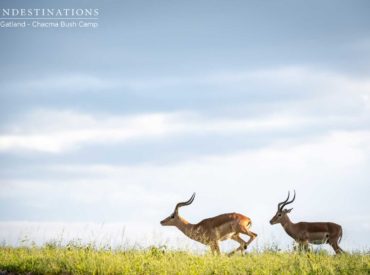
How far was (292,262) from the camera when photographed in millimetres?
12891

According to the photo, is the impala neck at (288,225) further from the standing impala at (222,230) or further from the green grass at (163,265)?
the green grass at (163,265)

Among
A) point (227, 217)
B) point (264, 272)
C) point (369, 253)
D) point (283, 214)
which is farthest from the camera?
point (283, 214)

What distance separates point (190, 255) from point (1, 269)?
185 inches

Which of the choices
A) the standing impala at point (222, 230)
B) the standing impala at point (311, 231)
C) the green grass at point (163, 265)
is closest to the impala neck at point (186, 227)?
the standing impala at point (222, 230)

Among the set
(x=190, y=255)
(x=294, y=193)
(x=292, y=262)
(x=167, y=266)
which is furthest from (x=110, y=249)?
(x=294, y=193)

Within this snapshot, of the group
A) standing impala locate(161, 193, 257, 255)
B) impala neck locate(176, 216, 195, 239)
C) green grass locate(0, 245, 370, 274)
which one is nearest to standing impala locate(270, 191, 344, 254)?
standing impala locate(161, 193, 257, 255)

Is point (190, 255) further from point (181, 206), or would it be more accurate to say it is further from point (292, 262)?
point (181, 206)

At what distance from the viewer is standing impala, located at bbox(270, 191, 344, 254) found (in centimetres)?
2117

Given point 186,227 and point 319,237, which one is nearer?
point 186,227

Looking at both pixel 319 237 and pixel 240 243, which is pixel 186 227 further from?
pixel 319 237

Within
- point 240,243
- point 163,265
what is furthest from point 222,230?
point 163,265

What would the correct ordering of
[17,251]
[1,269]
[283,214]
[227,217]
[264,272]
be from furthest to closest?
[283,214]
[227,217]
[17,251]
[1,269]
[264,272]

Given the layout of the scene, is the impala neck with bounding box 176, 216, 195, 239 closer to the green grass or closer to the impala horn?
the impala horn

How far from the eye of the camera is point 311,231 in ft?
70.8
